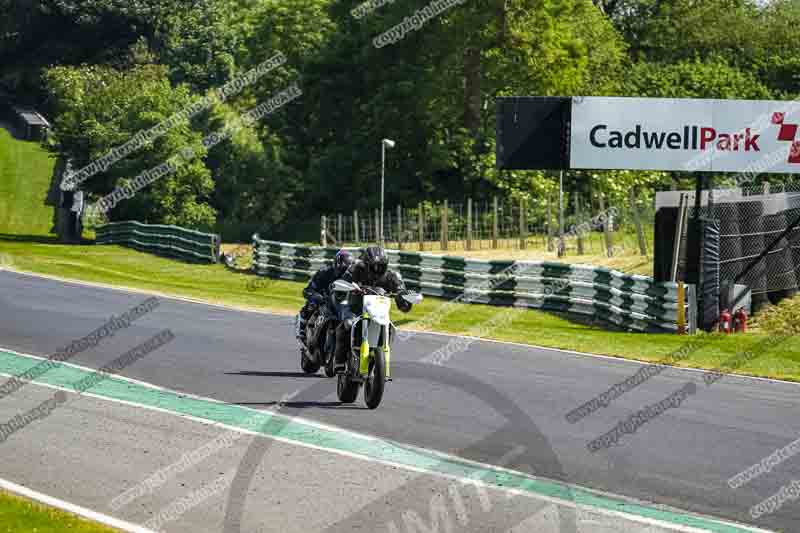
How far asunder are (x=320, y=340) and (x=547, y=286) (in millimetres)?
15226

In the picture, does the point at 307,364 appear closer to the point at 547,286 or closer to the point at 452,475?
the point at 452,475

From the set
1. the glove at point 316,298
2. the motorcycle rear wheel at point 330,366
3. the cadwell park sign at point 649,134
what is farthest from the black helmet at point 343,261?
the cadwell park sign at point 649,134

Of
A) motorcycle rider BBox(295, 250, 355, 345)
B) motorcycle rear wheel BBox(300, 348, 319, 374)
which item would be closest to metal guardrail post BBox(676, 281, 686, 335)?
motorcycle rear wheel BBox(300, 348, 319, 374)

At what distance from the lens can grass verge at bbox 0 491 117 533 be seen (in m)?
8.94

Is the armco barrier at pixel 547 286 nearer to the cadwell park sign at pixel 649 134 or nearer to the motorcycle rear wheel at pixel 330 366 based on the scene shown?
the cadwell park sign at pixel 649 134

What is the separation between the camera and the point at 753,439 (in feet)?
43.1

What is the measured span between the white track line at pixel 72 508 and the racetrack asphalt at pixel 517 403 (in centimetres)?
345

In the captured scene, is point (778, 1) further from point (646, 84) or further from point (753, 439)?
point (753, 439)

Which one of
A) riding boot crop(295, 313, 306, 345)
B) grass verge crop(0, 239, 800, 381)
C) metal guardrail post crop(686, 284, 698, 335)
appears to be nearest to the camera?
riding boot crop(295, 313, 306, 345)

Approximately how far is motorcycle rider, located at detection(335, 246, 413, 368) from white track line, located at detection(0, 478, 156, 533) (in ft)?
14.8

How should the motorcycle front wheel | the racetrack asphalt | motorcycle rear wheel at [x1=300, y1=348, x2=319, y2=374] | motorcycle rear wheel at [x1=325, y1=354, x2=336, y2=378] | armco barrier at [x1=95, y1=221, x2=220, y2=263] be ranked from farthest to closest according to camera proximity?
armco barrier at [x1=95, y1=221, x2=220, y2=263] < motorcycle rear wheel at [x1=300, y1=348, x2=319, y2=374] < motorcycle rear wheel at [x1=325, y1=354, x2=336, y2=378] < the motorcycle front wheel < the racetrack asphalt

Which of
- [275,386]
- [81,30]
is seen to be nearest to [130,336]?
[275,386]

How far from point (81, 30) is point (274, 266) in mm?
64071

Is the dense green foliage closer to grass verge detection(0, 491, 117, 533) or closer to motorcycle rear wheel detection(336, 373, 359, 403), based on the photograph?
motorcycle rear wheel detection(336, 373, 359, 403)
